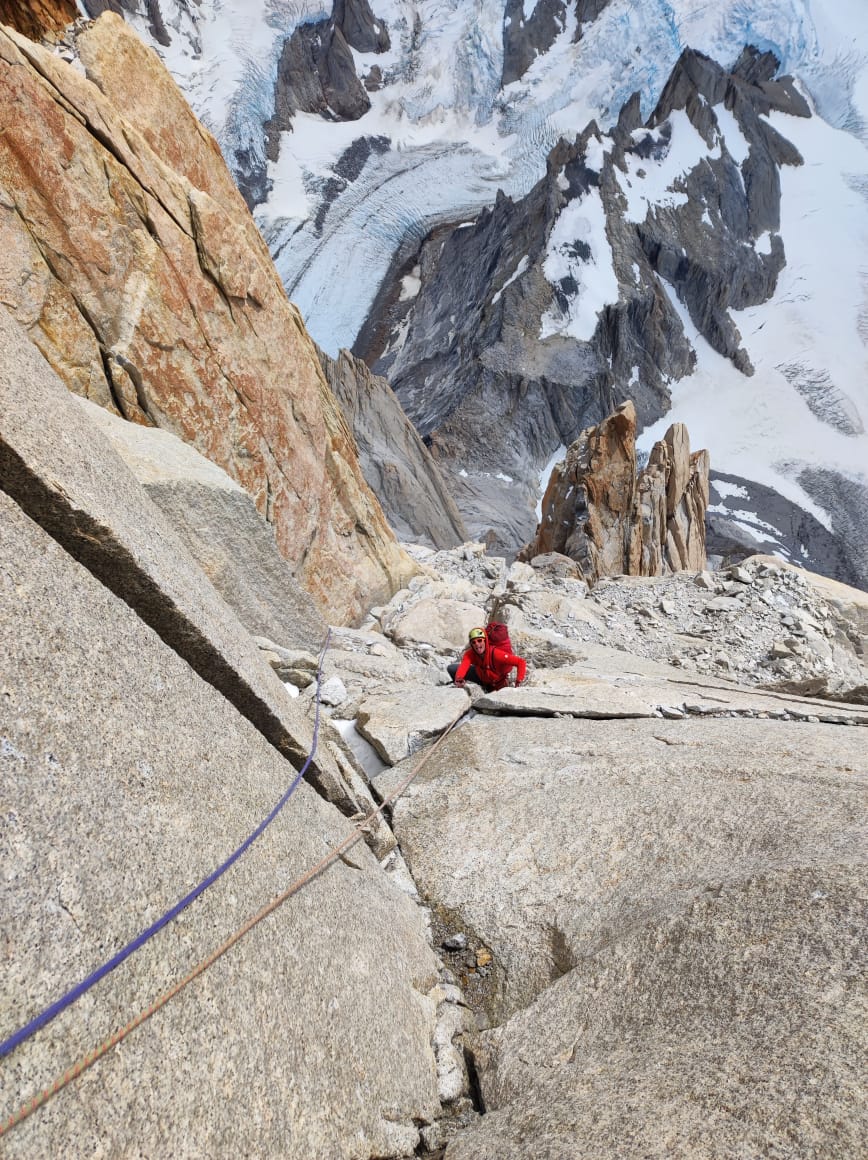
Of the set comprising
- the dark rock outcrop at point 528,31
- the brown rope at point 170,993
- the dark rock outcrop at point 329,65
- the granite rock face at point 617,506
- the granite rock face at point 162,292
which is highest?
the dark rock outcrop at point 329,65

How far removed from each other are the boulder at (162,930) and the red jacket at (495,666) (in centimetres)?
465

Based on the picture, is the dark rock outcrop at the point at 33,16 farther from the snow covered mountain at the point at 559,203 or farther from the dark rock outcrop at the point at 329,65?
the dark rock outcrop at the point at 329,65

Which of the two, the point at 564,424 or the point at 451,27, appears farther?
the point at 451,27

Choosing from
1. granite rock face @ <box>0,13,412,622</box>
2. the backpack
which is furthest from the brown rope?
granite rock face @ <box>0,13,412,622</box>

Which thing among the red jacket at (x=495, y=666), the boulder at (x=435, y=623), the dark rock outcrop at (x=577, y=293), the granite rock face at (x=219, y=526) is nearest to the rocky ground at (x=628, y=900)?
the red jacket at (x=495, y=666)

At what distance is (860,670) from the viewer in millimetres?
13844

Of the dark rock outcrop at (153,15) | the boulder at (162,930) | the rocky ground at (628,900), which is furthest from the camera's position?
the dark rock outcrop at (153,15)

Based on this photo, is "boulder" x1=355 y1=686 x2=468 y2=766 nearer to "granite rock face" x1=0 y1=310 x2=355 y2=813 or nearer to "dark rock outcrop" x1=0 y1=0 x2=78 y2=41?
"granite rock face" x1=0 y1=310 x2=355 y2=813

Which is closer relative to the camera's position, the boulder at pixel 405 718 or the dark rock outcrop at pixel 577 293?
the boulder at pixel 405 718

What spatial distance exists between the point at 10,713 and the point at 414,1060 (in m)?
2.33

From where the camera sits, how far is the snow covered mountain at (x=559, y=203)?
6244 cm

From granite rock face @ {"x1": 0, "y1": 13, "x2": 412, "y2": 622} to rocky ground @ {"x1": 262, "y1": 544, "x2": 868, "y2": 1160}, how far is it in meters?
3.80

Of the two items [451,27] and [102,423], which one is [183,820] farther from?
[451,27]

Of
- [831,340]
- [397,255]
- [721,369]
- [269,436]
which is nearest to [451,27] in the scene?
[397,255]
